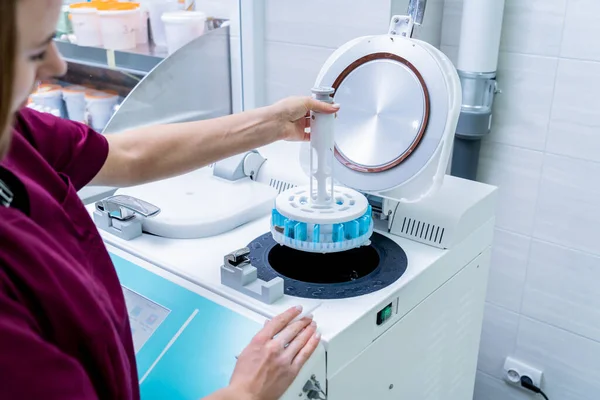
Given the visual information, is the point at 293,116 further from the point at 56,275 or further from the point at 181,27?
the point at 181,27

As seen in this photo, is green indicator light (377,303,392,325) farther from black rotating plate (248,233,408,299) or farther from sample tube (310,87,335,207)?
sample tube (310,87,335,207)

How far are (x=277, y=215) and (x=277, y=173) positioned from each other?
0.29 metres

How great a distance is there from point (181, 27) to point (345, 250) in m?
1.06

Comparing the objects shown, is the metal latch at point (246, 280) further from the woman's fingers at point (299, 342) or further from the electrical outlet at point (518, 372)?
the electrical outlet at point (518, 372)

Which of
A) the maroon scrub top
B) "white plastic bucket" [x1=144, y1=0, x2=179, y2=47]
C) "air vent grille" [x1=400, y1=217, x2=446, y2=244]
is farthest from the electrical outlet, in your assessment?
"white plastic bucket" [x1=144, y1=0, x2=179, y2=47]

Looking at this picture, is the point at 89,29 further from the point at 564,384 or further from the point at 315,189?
the point at 564,384

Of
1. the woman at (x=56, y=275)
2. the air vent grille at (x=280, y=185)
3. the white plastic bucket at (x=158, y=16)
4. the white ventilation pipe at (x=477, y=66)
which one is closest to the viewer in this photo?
the woman at (x=56, y=275)

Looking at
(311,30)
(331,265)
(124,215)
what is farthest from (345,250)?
(311,30)

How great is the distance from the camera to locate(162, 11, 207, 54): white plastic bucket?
1.74 metres

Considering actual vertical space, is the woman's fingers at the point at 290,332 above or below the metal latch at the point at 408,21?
below

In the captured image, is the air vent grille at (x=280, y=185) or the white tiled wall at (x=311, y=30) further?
the white tiled wall at (x=311, y=30)

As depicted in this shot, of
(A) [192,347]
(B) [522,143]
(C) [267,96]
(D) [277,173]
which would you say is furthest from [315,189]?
(C) [267,96]

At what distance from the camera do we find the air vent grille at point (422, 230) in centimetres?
108

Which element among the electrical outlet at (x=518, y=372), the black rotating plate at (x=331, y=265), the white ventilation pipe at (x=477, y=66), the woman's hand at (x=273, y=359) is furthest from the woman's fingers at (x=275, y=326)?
the electrical outlet at (x=518, y=372)
